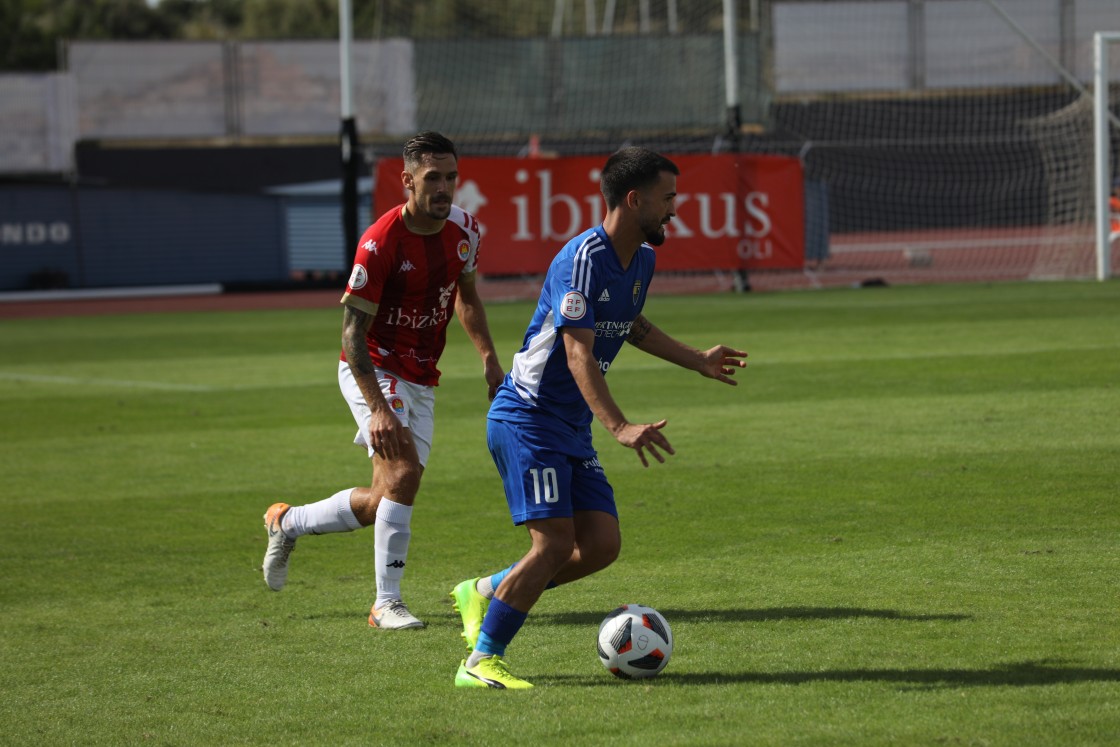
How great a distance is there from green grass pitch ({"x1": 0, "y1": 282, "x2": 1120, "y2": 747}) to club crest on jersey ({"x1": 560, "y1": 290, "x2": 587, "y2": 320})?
4.35 ft

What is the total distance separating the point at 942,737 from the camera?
406 centimetres

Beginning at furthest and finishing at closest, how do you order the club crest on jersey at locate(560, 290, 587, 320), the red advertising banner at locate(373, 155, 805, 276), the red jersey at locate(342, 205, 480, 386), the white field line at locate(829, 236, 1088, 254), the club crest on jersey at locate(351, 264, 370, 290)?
1. the white field line at locate(829, 236, 1088, 254)
2. the red advertising banner at locate(373, 155, 805, 276)
3. the red jersey at locate(342, 205, 480, 386)
4. the club crest on jersey at locate(351, 264, 370, 290)
5. the club crest on jersey at locate(560, 290, 587, 320)

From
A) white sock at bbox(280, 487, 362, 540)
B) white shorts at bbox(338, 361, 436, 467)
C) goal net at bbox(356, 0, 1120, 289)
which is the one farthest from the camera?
goal net at bbox(356, 0, 1120, 289)

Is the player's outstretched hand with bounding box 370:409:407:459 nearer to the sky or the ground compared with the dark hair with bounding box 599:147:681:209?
nearer to the ground

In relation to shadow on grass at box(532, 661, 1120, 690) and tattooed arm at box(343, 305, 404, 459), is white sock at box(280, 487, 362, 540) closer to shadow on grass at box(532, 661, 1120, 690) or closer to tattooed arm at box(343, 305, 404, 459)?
tattooed arm at box(343, 305, 404, 459)

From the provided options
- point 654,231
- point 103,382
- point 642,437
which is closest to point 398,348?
point 654,231

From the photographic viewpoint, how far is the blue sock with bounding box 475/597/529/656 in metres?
4.89

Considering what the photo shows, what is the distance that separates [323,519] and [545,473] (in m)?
1.72

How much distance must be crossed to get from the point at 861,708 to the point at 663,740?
0.69 meters

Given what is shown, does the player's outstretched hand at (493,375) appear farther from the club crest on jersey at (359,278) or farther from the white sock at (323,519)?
the white sock at (323,519)

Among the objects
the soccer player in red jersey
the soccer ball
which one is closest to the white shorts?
the soccer player in red jersey

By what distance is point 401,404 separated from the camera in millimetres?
6090

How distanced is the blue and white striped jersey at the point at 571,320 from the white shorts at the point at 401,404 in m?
0.98

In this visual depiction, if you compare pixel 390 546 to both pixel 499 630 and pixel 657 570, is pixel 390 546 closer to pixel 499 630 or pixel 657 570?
pixel 499 630
